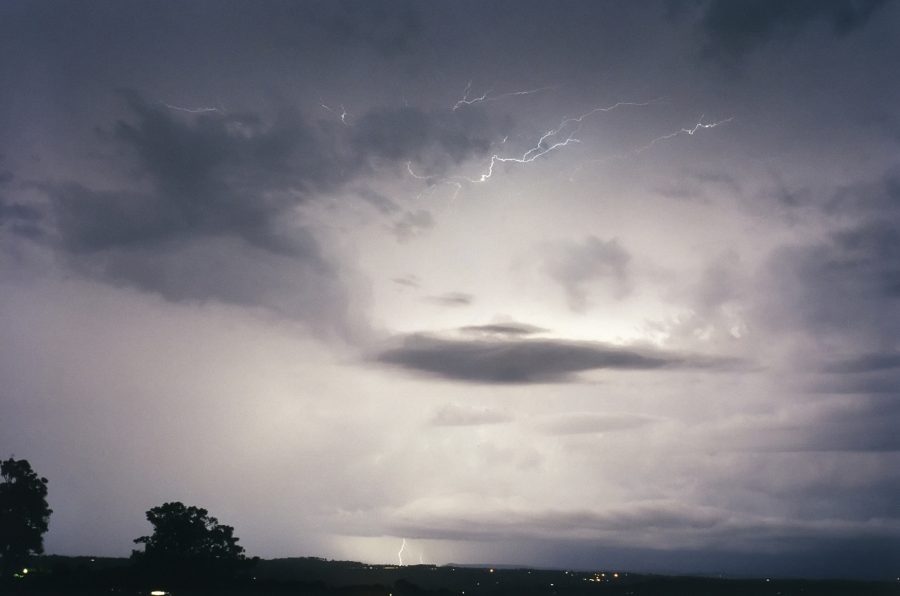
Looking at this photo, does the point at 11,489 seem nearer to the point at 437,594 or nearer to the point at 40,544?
the point at 40,544

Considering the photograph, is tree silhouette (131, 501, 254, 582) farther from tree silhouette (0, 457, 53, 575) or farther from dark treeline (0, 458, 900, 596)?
tree silhouette (0, 457, 53, 575)

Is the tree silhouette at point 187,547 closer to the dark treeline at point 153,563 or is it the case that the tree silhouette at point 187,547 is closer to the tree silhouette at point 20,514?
the dark treeline at point 153,563

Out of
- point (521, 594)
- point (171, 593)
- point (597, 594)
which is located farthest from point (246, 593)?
point (597, 594)

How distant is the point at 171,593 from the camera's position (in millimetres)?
118062

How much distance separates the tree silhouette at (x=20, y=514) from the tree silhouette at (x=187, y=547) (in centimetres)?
2750

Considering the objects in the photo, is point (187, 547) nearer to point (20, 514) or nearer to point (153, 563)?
point (153, 563)

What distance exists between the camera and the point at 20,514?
14125 cm

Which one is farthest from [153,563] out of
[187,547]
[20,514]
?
[20,514]

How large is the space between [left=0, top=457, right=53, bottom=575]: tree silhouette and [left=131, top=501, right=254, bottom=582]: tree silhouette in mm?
27500

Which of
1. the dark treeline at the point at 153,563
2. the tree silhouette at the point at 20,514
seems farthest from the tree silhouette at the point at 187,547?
the tree silhouette at the point at 20,514

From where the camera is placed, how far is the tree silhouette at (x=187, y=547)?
408 feet

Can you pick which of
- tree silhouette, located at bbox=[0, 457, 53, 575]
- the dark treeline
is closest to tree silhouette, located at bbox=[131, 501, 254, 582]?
the dark treeline

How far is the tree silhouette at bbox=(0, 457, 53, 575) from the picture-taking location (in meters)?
141

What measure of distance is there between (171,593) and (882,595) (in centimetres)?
16600
